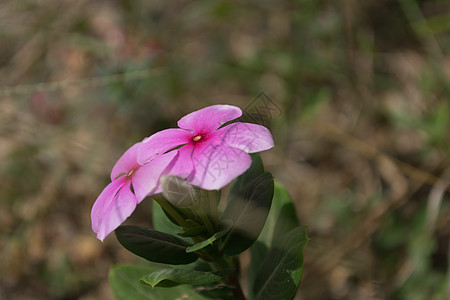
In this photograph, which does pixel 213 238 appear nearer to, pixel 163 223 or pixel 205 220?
pixel 205 220

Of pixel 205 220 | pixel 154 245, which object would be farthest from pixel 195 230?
pixel 154 245

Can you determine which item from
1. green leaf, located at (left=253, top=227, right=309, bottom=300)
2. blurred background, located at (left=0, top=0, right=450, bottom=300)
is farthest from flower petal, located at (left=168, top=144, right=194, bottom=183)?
blurred background, located at (left=0, top=0, right=450, bottom=300)

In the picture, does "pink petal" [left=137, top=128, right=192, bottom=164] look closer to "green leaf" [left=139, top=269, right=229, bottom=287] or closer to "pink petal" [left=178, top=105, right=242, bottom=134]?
"pink petal" [left=178, top=105, right=242, bottom=134]

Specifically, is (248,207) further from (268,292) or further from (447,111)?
(447,111)

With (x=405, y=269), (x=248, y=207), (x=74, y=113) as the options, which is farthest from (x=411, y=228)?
(x=74, y=113)

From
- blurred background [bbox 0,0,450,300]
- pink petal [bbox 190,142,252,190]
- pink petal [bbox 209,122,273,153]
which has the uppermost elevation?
pink petal [bbox 209,122,273,153]

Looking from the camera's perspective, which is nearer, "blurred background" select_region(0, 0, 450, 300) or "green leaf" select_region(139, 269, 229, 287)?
"green leaf" select_region(139, 269, 229, 287)
